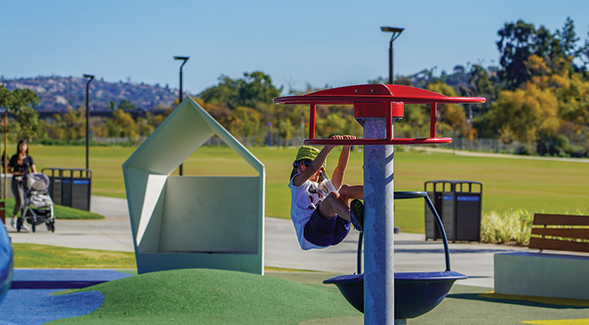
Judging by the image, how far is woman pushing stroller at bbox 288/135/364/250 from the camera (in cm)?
459

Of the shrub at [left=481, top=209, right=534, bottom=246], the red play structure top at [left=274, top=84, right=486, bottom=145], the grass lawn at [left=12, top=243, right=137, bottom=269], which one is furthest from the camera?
the shrub at [left=481, top=209, right=534, bottom=246]

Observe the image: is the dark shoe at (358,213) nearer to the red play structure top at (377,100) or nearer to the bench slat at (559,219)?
the red play structure top at (377,100)

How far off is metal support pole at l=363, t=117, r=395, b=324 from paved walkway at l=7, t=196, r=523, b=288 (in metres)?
6.10

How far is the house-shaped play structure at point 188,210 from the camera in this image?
944cm

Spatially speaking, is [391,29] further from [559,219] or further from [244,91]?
[244,91]

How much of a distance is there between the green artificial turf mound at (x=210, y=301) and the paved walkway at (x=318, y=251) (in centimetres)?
292

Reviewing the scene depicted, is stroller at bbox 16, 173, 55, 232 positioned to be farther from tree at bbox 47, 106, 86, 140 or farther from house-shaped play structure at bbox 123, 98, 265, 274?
tree at bbox 47, 106, 86, 140

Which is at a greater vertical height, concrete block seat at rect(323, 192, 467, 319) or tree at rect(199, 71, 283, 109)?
tree at rect(199, 71, 283, 109)

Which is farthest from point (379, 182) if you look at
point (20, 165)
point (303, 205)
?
point (20, 165)

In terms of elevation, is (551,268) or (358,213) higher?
(358,213)

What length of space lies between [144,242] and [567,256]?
19.2ft

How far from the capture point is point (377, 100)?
3471 millimetres

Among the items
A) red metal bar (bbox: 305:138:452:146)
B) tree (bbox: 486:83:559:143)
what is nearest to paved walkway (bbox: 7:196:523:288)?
red metal bar (bbox: 305:138:452:146)

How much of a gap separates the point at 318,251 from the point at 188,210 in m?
3.78
